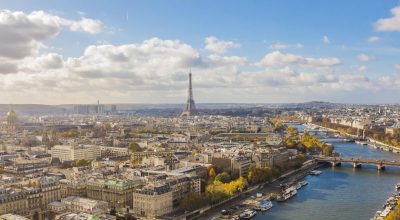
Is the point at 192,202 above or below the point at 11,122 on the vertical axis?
below

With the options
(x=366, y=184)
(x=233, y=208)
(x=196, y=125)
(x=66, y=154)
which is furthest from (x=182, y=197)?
(x=196, y=125)

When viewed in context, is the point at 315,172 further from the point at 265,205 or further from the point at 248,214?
the point at 248,214

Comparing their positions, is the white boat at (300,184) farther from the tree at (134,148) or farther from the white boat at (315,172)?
the tree at (134,148)

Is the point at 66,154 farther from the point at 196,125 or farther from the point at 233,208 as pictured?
the point at 196,125

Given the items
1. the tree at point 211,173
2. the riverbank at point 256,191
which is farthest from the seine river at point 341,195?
the tree at point 211,173

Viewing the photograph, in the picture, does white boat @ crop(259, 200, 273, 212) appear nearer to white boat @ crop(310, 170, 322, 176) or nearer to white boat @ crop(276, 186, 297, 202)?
white boat @ crop(276, 186, 297, 202)

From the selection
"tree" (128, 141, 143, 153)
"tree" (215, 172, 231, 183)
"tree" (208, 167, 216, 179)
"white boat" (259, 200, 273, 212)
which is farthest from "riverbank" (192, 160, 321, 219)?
"tree" (128, 141, 143, 153)

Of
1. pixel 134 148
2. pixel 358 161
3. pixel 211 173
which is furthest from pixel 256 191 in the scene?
pixel 134 148
